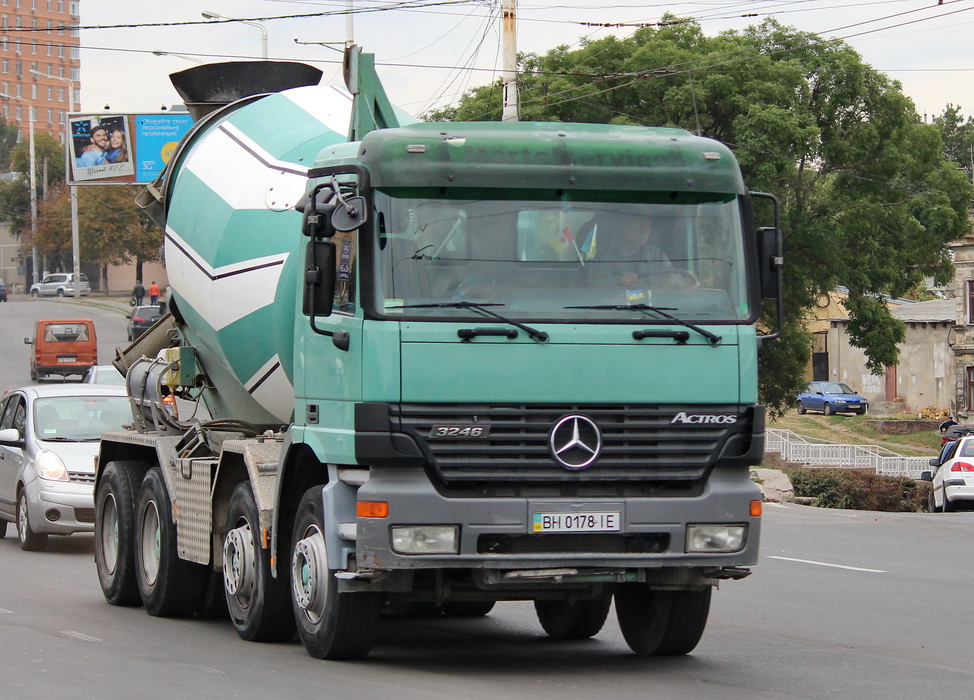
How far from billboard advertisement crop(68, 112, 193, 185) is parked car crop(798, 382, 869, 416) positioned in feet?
85.2

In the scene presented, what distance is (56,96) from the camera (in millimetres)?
189875

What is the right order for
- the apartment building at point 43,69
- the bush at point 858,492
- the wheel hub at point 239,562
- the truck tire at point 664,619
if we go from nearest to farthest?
the truck tire at point 664,619 < the wheel hub at point 239,562 < the bush at point 858,492 < the apartment building at point 43,69

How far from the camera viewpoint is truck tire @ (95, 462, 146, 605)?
11.7 meters

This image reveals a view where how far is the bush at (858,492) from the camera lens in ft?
98.9

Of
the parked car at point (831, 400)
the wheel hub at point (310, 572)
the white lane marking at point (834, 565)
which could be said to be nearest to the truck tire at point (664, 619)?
the wheel hub at point (310, 572)

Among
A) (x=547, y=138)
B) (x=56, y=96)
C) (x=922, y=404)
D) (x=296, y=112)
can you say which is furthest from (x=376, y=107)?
(x=56, y=96)

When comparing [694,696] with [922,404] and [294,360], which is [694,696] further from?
[922,404]

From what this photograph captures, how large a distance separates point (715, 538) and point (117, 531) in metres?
5.57

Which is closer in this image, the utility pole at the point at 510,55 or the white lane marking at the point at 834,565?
the white lane marking at the point at 834,565

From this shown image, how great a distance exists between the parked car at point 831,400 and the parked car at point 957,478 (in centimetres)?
3223

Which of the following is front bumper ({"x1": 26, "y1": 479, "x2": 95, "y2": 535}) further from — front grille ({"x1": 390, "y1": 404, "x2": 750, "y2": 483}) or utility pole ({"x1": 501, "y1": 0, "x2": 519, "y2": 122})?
utility pole ({"x1": 501, "y1": 0, "x2": 519, "y2": 122})

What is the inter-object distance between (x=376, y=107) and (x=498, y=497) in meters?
3.11

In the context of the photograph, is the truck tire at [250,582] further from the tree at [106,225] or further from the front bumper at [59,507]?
the tree at [106,225]

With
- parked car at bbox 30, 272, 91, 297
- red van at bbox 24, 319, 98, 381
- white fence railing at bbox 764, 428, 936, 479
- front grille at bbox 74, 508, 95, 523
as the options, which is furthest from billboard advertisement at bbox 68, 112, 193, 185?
parked car at bbox 30, 272, 91, 297
